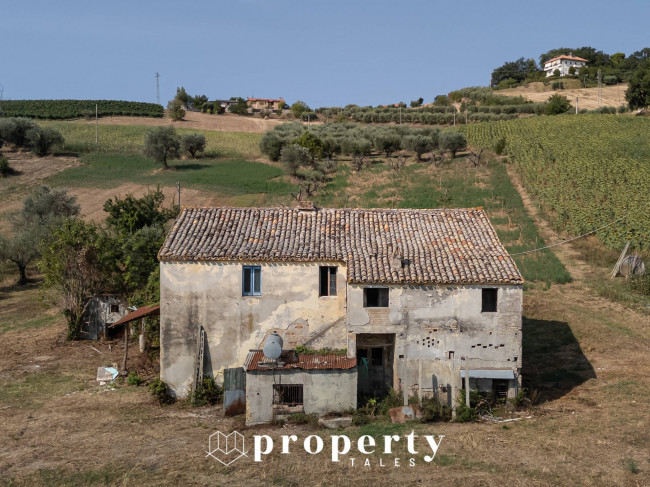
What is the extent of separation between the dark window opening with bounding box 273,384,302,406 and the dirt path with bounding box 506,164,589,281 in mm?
19640

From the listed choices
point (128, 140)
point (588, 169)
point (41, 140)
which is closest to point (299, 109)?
point (128, 140)

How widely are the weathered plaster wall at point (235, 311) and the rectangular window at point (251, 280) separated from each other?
0.48 ft

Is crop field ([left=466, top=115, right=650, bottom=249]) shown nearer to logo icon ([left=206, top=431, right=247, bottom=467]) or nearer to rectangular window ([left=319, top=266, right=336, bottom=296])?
rectangular window ([left=319, top=266, right=336, bottom=296])

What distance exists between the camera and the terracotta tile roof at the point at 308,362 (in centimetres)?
1802

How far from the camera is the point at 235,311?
20062mm

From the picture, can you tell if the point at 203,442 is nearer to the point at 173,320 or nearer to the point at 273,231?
the point at 173,320

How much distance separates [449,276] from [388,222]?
4.29 metres

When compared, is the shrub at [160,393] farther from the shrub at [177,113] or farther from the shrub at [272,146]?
the shrub at [177,113]

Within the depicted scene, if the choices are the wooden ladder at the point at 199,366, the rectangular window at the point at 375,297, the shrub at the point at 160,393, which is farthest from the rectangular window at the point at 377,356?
the shrub at the point at 160,393

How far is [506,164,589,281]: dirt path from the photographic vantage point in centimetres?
3288

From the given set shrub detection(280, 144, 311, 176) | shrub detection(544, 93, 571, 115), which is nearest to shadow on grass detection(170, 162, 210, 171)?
shrub detection(280, 144, 311, 176)

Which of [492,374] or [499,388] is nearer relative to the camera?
[492,374]

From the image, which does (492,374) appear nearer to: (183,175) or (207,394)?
(207,394)

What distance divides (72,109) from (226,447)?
105 meters
